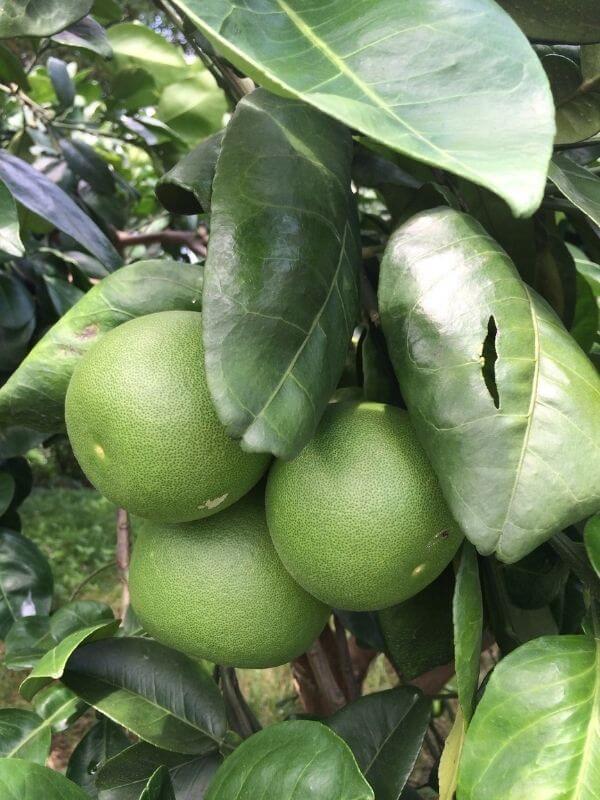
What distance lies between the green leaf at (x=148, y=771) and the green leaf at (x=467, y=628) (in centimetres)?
31


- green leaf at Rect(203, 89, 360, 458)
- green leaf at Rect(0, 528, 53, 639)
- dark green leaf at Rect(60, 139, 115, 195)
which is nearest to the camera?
green leaf at Rect(203, 89, 360, 458)

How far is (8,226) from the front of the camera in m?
0.68

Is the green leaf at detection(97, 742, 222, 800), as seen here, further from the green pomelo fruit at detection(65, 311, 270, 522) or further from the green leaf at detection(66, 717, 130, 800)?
the green pomelo fruit at detection(65, 311, 270, 522)

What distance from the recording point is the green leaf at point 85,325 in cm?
60

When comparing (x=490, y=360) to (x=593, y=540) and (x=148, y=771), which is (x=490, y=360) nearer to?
(x=593, y=540)

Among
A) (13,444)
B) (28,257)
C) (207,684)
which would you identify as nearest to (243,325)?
(207,684)

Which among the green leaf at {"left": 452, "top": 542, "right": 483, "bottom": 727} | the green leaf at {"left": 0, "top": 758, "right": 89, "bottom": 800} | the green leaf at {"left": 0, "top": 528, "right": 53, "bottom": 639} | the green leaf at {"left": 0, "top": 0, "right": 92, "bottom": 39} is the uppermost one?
the green leaf at {"left": 0, "top": 0, "right": 92, "bottom": 39}

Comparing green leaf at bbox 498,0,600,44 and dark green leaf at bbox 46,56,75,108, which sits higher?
green leaf at bbox 498,0,600,44

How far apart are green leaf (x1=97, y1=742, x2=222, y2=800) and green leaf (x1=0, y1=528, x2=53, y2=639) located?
1.38 ft

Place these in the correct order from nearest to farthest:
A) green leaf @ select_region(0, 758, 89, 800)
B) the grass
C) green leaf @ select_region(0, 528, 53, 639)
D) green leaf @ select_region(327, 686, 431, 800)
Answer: green leaf @ select_region(0, 758, 89, 800)
green leaf @ select_region(327, 686, 431, 800)
green leaf @ select_region(0, 528, 53, 639)
the grass

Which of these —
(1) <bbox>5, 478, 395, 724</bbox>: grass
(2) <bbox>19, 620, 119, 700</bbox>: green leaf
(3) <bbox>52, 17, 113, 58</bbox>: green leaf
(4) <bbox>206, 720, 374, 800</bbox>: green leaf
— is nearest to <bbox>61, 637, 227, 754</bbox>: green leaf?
(2) <bbox>19, 620, 119, 700</bbox>: green leaf

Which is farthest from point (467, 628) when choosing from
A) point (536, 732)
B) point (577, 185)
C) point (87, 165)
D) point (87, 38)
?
point (87, 165)

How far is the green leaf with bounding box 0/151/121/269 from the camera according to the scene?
833 mm

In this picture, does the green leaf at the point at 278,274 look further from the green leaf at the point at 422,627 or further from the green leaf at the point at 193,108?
the green leaf at the point at 193,108
